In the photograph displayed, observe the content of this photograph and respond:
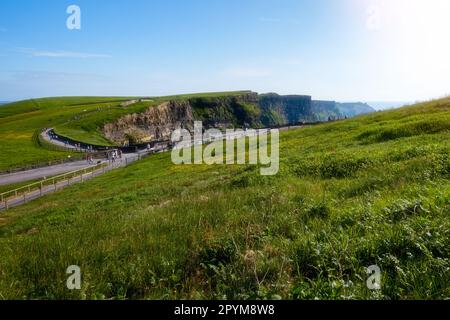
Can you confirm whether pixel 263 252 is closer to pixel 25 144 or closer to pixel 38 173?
pixel 38 173

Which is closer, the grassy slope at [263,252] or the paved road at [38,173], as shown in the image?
the grassy slope at [263,252]

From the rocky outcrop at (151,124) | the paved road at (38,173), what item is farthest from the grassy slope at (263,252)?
the rocky outcrop at (151,124)

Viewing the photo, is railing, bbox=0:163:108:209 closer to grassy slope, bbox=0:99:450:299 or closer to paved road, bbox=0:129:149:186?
paved road, bbox=0:129:149:186

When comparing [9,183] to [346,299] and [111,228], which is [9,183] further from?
[346,299]

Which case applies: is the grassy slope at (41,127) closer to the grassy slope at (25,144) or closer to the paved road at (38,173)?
the grassy slope at (25,144)

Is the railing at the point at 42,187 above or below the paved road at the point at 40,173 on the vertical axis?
above

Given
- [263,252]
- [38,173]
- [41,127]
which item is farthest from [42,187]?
[41,127]

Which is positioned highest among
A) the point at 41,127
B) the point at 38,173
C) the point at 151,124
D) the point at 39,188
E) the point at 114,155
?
the point at 151,124

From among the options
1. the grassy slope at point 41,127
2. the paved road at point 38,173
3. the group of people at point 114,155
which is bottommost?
the paved road at point 38,173

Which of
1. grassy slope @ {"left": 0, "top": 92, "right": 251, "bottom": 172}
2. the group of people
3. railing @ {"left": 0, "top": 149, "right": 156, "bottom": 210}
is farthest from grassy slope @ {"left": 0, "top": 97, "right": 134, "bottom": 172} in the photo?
railing @ {"left": 0, "top": 149, "right": 156, "bottom": 210}

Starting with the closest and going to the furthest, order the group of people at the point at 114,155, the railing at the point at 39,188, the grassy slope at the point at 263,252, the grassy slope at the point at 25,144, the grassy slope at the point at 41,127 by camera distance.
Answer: the grassy slope at the point at 263,252, the railing at the point at 39,188, the grassy slope at the point at 25,144, the grassy slope at the point at 41,127, the group of people at the point at 114,155
